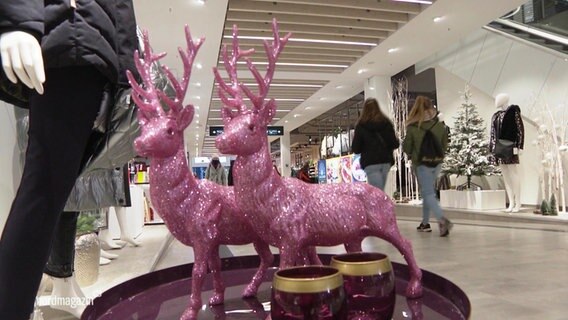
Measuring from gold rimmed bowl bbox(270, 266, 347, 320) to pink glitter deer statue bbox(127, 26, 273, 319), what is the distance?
235 mm

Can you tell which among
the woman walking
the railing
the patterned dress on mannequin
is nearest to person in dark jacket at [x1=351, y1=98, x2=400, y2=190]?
the woman walking

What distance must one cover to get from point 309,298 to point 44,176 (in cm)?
69

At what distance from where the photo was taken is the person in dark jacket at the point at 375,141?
12.8 ft

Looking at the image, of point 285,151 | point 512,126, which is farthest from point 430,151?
point 285,151

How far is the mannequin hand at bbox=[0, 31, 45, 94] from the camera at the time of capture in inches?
30.1

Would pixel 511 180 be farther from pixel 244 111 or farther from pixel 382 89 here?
pixel 244 111

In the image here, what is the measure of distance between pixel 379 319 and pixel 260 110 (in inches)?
15.5

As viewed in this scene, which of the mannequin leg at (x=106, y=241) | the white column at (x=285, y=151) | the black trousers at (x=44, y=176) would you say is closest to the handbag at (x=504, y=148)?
the mannequin leg at (x=106, y=241)

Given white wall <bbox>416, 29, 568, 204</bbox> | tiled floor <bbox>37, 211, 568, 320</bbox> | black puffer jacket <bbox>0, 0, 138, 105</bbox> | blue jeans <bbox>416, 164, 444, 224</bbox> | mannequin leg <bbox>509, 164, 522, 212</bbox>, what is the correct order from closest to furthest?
black puffer jacket <bbox>0, 0, 138, 105</bbox>
tiled floor <bbox>37, 211, 568, 320</bbox>
blue jeans <bbox>416, 164, 444, 224</bbox>
mannequin leg <bbox>509, 164, 522, 212</bbox>
white wall <bbox>416, 29, 568, 204</bbox>

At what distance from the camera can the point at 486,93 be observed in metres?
7.39

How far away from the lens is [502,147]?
555 cm

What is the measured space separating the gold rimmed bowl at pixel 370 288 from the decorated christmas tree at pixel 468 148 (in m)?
6.47

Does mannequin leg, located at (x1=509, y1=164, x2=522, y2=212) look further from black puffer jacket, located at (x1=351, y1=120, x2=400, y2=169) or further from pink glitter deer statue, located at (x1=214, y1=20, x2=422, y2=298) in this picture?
pink glitter deer statue, located at (x1=214, y1=20, x2=422, y2=298)

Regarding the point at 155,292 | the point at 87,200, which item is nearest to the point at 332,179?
the point at 87,200
